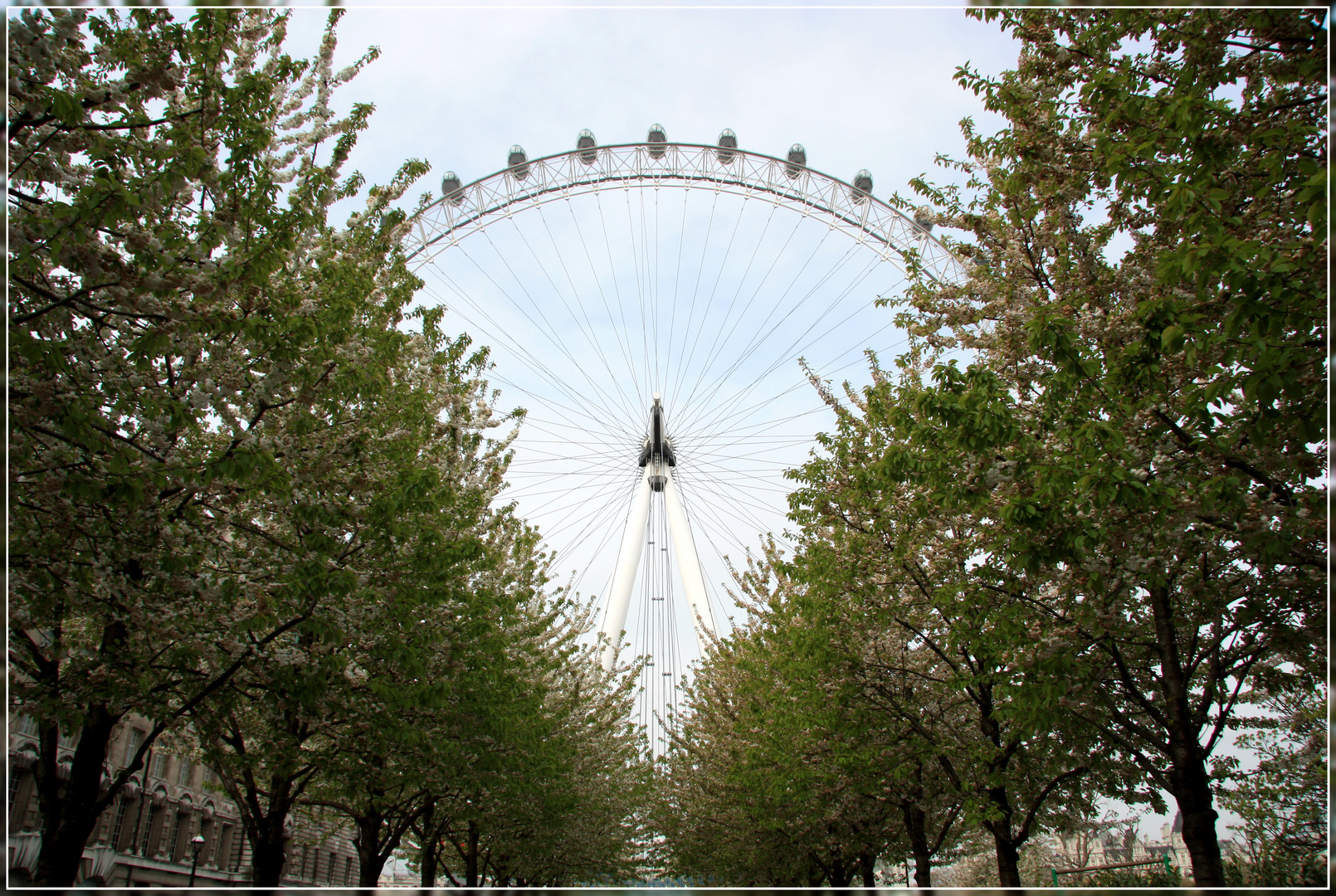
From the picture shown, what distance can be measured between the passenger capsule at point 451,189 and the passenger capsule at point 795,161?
564 inches

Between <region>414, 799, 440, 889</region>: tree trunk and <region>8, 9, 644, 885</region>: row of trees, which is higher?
<region>8, 9, 644, 885</region>: row of trees

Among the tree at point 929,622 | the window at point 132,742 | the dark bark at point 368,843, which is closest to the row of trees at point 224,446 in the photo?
the dark bark at point 368,843

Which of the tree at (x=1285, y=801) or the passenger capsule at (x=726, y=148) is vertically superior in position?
the passenger capsule at (x=726, y=148)

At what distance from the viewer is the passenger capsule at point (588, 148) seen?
3678 centimetres

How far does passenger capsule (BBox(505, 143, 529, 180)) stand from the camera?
3625cm

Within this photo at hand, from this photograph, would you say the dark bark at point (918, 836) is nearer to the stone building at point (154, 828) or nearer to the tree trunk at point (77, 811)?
the tree trunk at point (77, 811)

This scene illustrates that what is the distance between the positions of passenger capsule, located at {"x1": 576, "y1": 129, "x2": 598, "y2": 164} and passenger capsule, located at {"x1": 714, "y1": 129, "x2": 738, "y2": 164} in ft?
17.9

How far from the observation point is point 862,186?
120 ft

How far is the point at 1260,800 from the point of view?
16.0 meters

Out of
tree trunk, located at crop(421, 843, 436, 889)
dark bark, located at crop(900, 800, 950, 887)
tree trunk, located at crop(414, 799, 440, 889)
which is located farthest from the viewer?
tree trunk, located at crop(421, 843, 436, 889)

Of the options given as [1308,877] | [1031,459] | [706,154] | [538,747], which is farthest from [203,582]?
[706,154]

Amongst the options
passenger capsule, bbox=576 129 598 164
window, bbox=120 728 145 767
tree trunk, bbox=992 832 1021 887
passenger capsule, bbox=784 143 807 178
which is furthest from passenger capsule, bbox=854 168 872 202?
window, bbox=120 728 145 767

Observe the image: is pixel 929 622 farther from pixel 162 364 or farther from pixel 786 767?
pixel 162 364

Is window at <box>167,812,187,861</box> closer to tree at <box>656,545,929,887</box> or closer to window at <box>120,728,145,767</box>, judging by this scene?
window at <box>120,728,145,767</box>
